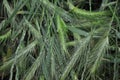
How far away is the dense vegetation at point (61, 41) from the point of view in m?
0.95

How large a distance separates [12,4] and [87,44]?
0.39m

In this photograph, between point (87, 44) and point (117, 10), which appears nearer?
point (87, 44)

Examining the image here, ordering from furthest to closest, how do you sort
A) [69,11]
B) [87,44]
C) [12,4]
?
1. [12,4]
2. [69,11]
3. [87,44]

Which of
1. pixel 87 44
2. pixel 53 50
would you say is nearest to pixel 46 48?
pixel 53 50

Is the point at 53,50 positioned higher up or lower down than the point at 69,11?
lower down

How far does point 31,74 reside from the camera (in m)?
0.95

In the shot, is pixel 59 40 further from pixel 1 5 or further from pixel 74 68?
pixel 1 5

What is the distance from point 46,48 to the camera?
979mm

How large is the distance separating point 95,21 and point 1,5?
0.39 m

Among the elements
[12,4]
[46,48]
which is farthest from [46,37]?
[12,4]

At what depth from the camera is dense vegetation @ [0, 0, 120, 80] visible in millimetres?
952

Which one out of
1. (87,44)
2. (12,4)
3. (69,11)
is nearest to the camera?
(87,44)

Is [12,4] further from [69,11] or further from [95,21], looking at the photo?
[95,21]

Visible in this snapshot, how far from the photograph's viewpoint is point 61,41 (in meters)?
0.99
